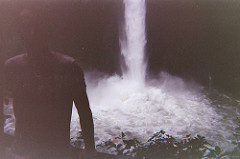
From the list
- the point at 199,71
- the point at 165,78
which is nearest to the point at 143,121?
the point at 165,78

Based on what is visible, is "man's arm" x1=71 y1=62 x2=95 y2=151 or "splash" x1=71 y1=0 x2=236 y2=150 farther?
"splash" x1=71 y1=0 x2=236 y2=150

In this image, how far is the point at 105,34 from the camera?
295cm

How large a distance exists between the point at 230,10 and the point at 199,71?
106 cm

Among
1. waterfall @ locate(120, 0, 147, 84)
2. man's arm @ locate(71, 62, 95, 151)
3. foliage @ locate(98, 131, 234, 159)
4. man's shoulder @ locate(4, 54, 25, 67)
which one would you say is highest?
waterfall @ locate(120, 0, 147, 84)

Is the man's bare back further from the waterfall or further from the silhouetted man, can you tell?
the waterfall

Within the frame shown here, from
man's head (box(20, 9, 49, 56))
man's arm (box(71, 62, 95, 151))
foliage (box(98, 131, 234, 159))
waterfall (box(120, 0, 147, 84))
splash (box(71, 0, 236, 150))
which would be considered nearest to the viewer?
man's head (box(20, 9, 49, 56))

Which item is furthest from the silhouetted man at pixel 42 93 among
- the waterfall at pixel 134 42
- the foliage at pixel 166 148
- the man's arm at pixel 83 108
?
the waterfall at pixel 134 42

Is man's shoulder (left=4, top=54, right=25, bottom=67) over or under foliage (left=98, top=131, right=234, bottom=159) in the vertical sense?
over

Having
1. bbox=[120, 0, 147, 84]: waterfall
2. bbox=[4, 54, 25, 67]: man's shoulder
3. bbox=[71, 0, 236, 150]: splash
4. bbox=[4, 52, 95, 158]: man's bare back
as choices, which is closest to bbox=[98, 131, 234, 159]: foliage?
bbox=[71, 0, 236, 150]: splash

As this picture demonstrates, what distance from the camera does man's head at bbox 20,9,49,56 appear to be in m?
2.13

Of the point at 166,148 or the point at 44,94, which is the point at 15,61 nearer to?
the point at 44,94

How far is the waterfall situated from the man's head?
1.44 meters

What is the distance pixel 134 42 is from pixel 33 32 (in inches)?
82.4

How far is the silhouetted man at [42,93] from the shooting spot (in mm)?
2193
